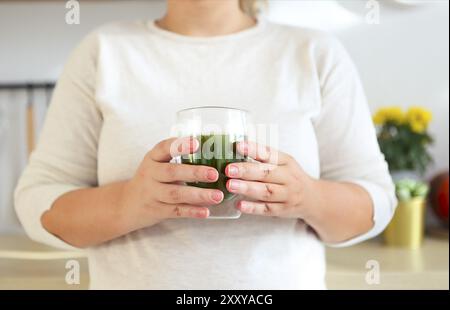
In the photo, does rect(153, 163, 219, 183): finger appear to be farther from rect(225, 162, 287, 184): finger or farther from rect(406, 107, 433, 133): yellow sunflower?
rect(406, 107, 433, 133): yellow sunflower

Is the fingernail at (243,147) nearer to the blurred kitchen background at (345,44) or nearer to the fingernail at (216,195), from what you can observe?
the fingernail at (216,195)

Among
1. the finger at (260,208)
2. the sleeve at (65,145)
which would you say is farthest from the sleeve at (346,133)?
the sleeve at (65,145)

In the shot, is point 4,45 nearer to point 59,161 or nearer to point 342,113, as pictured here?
point 59,161

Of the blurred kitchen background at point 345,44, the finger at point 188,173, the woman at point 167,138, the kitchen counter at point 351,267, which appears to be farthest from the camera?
the blurred kitchen background at point 345,44

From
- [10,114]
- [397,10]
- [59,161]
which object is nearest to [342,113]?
[59,161]

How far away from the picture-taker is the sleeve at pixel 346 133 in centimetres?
62

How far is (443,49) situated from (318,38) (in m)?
0.70

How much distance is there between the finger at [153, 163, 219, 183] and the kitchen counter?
43 cm

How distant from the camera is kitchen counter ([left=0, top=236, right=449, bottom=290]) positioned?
0.92 metres

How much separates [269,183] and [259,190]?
17 mm

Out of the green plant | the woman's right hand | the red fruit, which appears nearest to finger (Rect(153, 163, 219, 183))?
the woman's right hand

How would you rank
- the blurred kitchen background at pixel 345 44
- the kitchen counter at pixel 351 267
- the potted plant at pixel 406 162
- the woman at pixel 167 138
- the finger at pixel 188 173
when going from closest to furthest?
the finger at pixel 188 173 → the woman at pixel 167 138 → the kitchen counter at pixel 351 267 → the potted plant at pixel 406 162 → the blurred kitchen background at pixel 345 44

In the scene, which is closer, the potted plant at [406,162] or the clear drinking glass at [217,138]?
the clear drinking glass at [217,138]

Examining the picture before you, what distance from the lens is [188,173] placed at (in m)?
0.44
